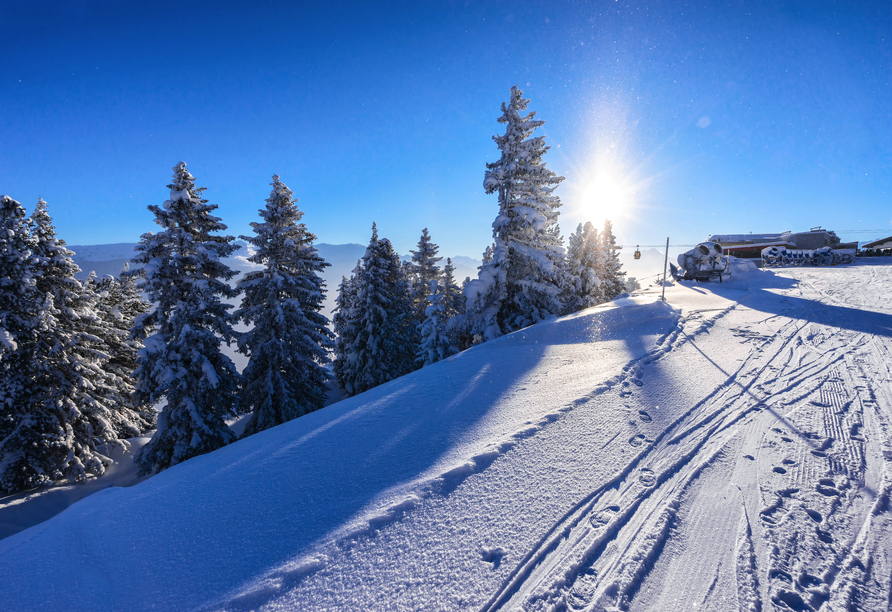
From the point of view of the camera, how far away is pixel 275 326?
46.6 feet

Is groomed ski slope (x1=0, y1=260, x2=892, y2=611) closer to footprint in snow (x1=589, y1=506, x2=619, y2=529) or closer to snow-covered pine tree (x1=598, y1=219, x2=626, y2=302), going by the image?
footprint in snow (x1=589, y1=506, x2=619, y2=529)

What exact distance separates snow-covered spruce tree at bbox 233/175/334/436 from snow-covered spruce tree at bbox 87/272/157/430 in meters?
4.92

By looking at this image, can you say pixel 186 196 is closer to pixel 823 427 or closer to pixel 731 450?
pixel 731 450

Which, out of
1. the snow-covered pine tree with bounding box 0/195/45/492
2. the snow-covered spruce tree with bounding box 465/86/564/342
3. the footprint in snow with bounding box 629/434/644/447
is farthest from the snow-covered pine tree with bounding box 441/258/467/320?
the footprint in snow with bounding box 629/434/644/447

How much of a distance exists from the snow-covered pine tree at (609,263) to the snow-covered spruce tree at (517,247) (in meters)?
14.6

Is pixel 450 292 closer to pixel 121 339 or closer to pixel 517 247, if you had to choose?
pixel 517 247

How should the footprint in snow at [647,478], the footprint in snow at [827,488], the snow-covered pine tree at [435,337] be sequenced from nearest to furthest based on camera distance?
1. the footprint in snow at [827,488]
2. the footprint in snow at [647,478]
3. the snow-covered pine tree at [435,337]

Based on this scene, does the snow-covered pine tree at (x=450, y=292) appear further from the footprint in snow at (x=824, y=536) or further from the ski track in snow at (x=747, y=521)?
the footprint in snow at (x=824, y=536)

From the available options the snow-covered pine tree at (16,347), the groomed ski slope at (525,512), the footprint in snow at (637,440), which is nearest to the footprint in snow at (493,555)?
the groomed ski slope at (525,512)

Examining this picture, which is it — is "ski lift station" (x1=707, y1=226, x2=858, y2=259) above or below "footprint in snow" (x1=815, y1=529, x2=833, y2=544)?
above

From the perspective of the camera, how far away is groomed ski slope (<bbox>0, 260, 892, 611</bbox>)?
211 cm

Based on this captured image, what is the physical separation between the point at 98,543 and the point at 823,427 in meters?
7.55

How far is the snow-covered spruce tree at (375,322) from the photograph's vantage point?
1912cm

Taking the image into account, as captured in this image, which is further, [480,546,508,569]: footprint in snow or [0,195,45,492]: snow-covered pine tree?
[0,195,45,492]: snow-covered pine tree
